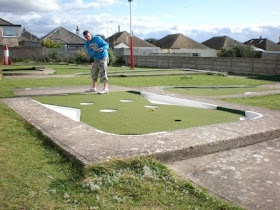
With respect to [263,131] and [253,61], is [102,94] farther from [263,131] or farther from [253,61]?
[253,61]

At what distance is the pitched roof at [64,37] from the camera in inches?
2080

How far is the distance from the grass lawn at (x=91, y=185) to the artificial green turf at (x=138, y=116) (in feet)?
3.98

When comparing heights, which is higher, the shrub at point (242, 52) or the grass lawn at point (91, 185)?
the shrub at point (242, 52)

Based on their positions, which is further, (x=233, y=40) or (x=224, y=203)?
(x=233, y=40)

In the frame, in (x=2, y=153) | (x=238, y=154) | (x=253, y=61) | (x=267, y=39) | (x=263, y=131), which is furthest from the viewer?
(x=267, y=39)

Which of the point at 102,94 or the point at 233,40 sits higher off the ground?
the point at 233,40

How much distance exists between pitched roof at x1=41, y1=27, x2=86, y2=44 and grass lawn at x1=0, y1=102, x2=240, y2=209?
51421mm

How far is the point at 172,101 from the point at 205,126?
8.74 ft

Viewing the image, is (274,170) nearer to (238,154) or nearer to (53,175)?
(238,154)

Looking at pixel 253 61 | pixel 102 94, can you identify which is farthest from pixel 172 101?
pixel 253 61

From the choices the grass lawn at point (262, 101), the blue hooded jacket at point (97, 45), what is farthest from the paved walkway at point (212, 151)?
the blue hooded jacket at point (97, 45)

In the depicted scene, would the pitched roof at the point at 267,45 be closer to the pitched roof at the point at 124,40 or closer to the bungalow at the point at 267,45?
the bungalow at the point at 267,45

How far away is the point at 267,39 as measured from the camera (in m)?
59.7

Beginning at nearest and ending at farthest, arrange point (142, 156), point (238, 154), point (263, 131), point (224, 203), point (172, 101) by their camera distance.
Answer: point (224, 203), point (142, 156), point (238, 154), point (263, 131), point (172, 101)
